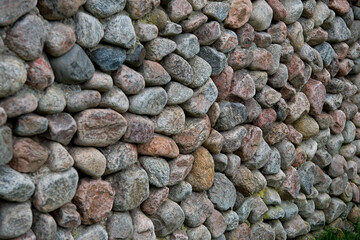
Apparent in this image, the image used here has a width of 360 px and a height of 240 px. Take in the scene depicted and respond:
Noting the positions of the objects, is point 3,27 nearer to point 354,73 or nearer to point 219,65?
point 219,65

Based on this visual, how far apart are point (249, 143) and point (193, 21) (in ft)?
2.41

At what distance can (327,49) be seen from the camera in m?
3.18

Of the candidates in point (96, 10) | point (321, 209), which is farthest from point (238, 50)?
point (321, 209)

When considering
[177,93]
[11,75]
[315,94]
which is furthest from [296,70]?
[11,75]

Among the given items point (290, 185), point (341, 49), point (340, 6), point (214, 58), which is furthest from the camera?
point (341, 49)

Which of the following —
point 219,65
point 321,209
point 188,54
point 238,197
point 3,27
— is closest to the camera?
point 3,27

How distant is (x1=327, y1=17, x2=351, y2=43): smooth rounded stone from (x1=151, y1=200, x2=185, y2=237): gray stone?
1500 mm

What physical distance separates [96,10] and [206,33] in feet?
2.03

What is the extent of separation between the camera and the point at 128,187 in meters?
2.08

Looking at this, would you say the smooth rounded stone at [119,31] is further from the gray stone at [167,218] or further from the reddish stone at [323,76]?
the reddish stone at [323,76]

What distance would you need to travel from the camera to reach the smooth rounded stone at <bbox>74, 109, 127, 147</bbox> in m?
1.87

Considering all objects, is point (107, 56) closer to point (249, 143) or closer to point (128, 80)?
point (128, 80)

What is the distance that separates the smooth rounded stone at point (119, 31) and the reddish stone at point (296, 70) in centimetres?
122

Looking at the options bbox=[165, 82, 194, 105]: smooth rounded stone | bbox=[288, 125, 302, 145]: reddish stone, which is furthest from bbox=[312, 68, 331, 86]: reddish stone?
bbox=[165, 82, 194, 105]: smooth rounded stone
